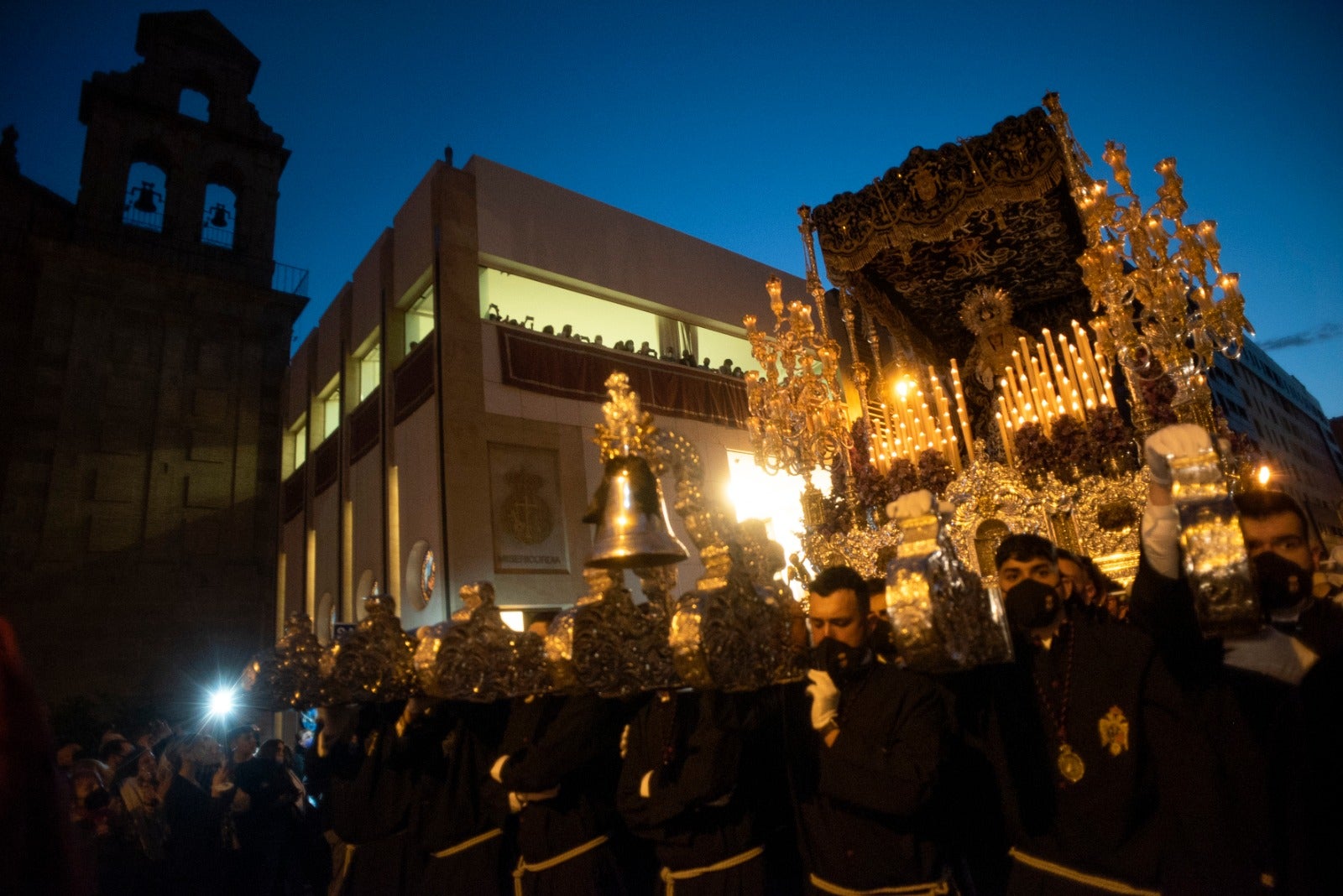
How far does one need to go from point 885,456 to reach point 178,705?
43.4 ft

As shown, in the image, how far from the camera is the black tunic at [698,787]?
8.32 ft

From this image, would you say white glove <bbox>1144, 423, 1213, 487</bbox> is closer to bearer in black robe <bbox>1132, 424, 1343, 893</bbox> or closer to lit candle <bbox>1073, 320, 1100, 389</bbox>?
bearer in black robe <bbox>1132, 424, 1343, 893</bbox>

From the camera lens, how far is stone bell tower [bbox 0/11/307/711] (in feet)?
43.5

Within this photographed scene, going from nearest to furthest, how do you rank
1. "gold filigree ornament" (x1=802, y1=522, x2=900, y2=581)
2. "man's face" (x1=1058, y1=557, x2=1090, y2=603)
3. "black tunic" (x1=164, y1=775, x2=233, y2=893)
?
"man's face" (x1=1058, y1=557, x2=1090, y2=603) < "black tunic" (x1=164, y1=775, x2=233, y2=893) < "gold filigree ornament" (x1=802, y1=522, x2=900, y2=581)

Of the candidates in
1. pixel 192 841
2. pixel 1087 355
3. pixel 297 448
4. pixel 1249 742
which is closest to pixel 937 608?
pixel 1249 742

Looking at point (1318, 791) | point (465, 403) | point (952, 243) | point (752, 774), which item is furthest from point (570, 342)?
point (1318, 791)

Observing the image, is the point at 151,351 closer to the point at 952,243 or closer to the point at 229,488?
the point at 229,488

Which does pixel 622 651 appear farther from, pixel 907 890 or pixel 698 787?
pixel 907 890

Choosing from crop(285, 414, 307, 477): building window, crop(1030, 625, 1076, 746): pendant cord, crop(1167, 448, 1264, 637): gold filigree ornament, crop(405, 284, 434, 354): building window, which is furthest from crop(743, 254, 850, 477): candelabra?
crop(285, 414, 307, 477): building window

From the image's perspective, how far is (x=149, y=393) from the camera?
14898 mm

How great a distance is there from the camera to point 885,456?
7.36 meters

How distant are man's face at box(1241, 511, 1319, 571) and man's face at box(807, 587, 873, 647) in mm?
1087

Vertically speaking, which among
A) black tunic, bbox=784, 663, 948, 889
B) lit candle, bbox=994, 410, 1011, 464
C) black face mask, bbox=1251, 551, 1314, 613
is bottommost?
black tunic, bbox=784, 663, 948, 889

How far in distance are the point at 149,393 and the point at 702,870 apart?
16.5 meters
